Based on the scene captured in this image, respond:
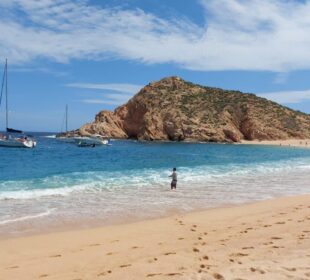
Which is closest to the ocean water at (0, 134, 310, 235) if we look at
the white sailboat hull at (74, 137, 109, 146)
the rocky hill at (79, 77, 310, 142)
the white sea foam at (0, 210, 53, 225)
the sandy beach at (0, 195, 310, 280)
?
the white sea foam at (0, 210, 53, 225)

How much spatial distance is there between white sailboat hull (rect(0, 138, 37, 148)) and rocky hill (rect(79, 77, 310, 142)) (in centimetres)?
3860

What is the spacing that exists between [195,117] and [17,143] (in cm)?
4771

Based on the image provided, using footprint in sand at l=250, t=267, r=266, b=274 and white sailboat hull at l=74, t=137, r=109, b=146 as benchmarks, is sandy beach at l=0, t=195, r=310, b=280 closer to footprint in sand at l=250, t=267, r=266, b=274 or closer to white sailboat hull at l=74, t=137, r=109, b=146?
footprint in sand at l=250, t=267, r=266, b=274

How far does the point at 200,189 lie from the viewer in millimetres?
20828

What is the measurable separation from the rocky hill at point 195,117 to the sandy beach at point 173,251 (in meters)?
84.7

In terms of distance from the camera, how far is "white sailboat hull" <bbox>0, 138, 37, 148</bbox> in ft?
208

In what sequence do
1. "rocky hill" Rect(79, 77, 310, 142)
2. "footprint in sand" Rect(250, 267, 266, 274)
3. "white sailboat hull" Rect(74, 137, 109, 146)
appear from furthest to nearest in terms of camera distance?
1. "rocky hill" Rect(79, 77, 310, 142)
2. "white sailboat hull" Rect(74, 137, 109, 146)
3. "footprint in sand" Rect(250, 267, 266, 274)

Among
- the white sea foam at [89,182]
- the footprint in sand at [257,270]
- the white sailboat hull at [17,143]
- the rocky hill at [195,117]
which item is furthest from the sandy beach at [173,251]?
the rocky hill at [195,117]

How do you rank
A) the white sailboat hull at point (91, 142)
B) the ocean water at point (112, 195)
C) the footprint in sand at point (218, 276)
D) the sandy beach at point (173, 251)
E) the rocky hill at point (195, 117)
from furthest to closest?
1. the rocky hill at point (195, 117)
2. the white sailboat hull at point (91, 142)
3. the ocean water at point (112, 195)
4. the sandy beach at point (173, 251)
5. the footprint in sand at point (218, 276)

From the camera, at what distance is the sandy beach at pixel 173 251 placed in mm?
6934

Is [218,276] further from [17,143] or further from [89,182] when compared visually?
[17,143]

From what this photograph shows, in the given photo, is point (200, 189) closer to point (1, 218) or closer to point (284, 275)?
point (1, 218)

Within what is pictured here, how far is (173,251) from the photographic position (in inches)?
334

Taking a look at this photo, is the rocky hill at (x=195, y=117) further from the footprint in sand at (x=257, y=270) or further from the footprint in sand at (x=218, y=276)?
the footprint in sand at (x=218, y=276)
